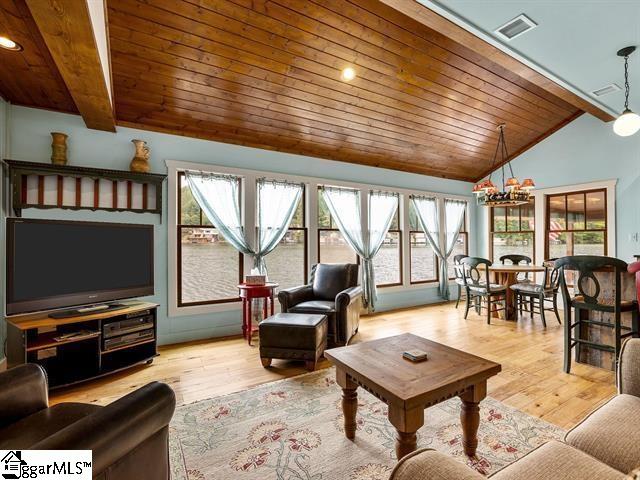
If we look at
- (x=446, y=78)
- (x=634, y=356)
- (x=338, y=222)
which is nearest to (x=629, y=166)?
(x=446, y=78)

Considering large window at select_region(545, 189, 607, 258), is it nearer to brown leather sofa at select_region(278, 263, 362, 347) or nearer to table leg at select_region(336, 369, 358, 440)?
brown leather sofa at select_region(278, 263, 362, 347)

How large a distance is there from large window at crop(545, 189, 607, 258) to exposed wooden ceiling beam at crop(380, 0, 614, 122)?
1.93m

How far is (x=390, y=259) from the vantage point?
5578 mm

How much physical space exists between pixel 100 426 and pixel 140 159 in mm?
3207

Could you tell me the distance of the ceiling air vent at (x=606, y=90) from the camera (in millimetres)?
3479

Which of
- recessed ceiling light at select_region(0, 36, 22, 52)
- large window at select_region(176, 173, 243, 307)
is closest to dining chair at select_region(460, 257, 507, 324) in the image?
large window at select_region(176, 173, 243, 307)

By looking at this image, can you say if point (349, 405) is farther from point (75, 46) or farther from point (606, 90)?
point (606, 90)

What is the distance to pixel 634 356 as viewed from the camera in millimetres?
1428

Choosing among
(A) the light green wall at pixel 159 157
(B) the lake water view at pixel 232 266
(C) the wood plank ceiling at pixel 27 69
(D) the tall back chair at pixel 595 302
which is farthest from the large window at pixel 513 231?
(C) the wood plank ceiling at pixel 27 69

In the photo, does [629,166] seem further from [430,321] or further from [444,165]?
[430,321]

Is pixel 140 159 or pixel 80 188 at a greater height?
pixel 140 159

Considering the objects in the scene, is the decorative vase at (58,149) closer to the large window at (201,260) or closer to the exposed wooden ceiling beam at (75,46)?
the exposed wooden ceiling beam at (75,46)

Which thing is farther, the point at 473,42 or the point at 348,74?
the point at 348,74

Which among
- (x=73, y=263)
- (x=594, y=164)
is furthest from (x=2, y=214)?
(x=594, y=164)
